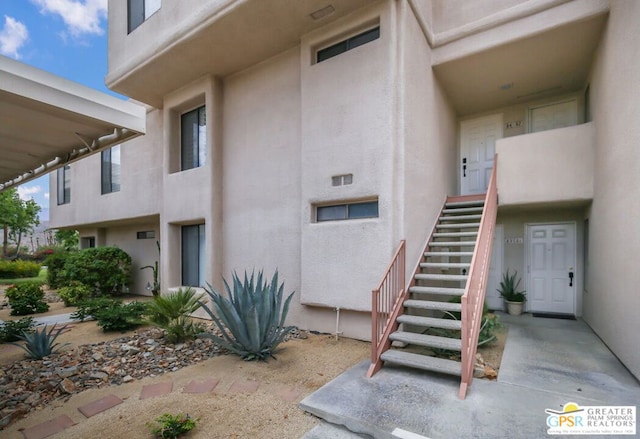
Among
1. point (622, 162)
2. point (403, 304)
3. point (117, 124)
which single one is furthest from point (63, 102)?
point (622, 162)

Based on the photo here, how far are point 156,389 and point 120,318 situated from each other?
120 inches

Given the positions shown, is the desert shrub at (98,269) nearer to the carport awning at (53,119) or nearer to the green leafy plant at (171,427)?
the carport awning at (53,119)

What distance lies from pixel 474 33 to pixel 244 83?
15.7 ft

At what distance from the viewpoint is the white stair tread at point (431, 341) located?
3882mm

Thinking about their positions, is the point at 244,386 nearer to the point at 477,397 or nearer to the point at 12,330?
the point at 477,397

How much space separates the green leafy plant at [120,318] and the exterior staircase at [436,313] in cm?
487

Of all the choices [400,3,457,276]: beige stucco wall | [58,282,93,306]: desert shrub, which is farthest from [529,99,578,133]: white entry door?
[58,282,93,306]: desert shrub

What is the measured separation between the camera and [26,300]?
7992 mm

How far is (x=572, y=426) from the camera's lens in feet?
9.52

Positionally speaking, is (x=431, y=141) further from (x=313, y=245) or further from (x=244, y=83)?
(x=244, y=83)

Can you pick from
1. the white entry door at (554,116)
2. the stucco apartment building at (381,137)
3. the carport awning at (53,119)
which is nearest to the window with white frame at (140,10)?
the stucco apartment building at (381,137)

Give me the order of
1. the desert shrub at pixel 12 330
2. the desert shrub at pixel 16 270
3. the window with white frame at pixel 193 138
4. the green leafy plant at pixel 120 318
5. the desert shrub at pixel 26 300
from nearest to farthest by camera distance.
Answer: the desert shrub at pixel 12 330 → the green leafy plant at pixel 120 318 → the desert shrub at pixel 26 300 → the window with white frame at pixel 193 138 → the desert shrub at pixel 16 270

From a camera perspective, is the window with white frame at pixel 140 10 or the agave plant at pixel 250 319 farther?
the window with white frame at pixel 140 10

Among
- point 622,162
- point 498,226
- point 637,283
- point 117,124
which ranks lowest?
point 637,283
